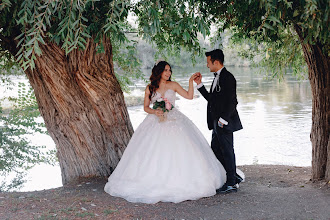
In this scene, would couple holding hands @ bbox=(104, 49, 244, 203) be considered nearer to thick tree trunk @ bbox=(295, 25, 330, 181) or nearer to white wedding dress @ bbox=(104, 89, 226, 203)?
white wedding dress @ bbox=(104, 89, 226, 203)

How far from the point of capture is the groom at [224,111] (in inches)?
210

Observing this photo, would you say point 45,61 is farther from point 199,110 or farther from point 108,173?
point 199,110

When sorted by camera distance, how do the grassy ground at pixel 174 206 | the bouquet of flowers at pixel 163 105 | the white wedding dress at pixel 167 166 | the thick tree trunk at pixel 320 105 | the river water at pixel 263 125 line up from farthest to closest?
the river water at pixel 263 125, the thick tree trunk at pixel 320 105, the bouquet of flowers at pixel 163 105, the white wedding dress at pixel 167 166, the grassy ground at pixel 174 206

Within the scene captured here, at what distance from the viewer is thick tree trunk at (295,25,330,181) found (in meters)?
6.25

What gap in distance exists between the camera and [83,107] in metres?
6.50

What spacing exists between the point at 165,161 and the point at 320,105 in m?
2.88

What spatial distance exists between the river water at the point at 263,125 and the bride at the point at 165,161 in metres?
5.25

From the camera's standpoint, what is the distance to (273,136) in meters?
19.8

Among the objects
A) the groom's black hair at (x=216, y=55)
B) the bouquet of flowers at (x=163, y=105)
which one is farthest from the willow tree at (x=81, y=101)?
the bouquet of flowers at (x=163, y=105)

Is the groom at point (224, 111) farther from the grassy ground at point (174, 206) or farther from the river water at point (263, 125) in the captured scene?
the river water at point (263, 125)

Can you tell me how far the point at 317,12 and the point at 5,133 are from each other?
39.1 feet

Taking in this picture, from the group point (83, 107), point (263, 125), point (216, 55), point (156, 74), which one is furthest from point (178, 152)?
point (263, 125)

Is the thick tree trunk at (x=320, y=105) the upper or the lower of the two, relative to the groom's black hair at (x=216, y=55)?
lower

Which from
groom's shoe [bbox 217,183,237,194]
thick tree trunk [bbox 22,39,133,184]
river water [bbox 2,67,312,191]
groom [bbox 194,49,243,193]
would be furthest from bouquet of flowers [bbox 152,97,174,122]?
river water [bbox 2,67,312,191]
